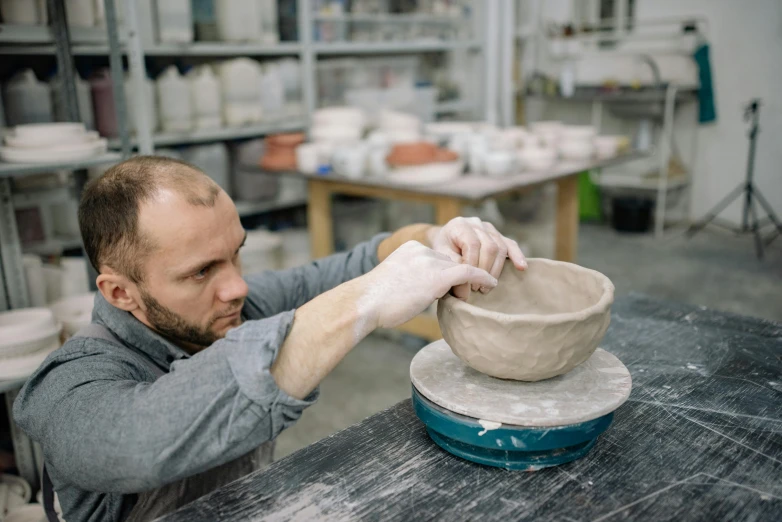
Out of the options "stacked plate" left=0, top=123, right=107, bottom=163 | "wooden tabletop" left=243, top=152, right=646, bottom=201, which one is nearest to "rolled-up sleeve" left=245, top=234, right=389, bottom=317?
"stacked plate" left=0, top=123, right=107, bottom=163

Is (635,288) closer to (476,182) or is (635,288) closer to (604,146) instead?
(604,146)

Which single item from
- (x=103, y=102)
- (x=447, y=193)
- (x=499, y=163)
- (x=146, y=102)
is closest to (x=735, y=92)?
(x=499, y=163)

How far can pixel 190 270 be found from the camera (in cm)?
116

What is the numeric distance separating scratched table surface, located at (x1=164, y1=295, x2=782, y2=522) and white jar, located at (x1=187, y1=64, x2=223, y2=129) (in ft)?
9.30

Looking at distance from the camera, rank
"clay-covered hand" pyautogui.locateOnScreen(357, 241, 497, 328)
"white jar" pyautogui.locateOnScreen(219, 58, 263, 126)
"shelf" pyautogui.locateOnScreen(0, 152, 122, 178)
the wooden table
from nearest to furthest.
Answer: "clay-covered hand" pyautogui.locateOnScreen(357, 241, 497, 328) → "shelf" pyautogui.locateOnScreen(0, 152, 122, 178) → the wooden table → "white jar" pyautogui.locateOnScreen(219, 58, 263, 126)

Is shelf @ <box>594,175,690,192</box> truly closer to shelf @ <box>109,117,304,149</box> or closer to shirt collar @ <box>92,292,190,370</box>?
shelf @ <box>109,117,304,149</box>

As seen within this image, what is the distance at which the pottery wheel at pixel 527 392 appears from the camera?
3.08ft

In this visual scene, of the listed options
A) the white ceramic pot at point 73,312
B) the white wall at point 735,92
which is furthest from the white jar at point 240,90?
the white wall at point 735,92

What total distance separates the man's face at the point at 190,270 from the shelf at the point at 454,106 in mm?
3820

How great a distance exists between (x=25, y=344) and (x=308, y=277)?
0.91 m

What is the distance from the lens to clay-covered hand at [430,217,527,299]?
3.92 feet

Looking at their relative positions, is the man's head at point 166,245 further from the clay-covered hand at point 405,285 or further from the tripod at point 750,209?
the tripod at point 750,209

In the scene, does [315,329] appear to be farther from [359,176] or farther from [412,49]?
[412,49]

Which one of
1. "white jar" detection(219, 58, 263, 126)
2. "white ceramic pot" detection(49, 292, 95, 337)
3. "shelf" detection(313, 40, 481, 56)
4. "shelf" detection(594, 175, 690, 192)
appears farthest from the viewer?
"shelf" detection(594, 175, 690, 192)
